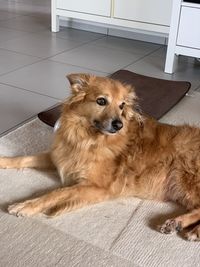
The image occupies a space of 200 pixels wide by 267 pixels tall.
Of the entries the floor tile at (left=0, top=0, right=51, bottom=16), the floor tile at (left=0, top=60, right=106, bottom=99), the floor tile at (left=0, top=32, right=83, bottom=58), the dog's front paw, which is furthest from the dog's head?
the floor tile at (left=0, top=0, right=51, bottom=16)

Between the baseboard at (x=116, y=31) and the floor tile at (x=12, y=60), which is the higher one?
the baseboard at (x=116, y=31)

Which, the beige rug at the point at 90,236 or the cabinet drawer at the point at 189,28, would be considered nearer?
the beige rug at the point at 90,236

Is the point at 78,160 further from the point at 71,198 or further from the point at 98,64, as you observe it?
the point at 98,64

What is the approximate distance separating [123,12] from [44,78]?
132 cm

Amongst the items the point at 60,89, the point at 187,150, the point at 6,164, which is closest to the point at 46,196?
the point at 6,164

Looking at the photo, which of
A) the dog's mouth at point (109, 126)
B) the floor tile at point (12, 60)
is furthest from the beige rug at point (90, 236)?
the floor tile at point (12, 60)

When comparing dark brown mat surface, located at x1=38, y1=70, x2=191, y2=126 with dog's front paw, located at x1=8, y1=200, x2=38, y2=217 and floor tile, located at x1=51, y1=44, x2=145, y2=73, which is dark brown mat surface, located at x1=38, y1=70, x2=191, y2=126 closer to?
floor tile, located at x1=51, y1=44, x2=145, y2=73

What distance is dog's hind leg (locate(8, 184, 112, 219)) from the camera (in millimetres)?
1714

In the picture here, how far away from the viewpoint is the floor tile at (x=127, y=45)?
4168 millimetres

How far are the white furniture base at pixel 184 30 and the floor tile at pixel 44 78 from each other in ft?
2.23

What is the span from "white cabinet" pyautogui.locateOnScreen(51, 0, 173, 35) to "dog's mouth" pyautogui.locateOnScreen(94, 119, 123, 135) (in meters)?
2.40

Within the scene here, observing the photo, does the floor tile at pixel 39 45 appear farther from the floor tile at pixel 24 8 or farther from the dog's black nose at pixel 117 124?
the dog's black nose at pixel 117 124

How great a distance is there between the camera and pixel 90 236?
1641 millimetres

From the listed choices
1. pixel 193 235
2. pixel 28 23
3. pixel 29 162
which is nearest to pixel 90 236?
pixel 193 235
